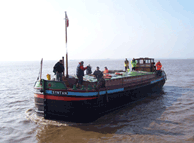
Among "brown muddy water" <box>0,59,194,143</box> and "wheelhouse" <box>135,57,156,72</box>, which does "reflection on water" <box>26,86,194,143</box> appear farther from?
"wheelhouse" <box>135,57,156,72</box>

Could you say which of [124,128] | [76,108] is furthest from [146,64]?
[76,108]

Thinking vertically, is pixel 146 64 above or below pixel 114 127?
above

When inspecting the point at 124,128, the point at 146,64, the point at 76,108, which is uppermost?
the point at 146,64

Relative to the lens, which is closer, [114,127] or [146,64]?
[114,127]

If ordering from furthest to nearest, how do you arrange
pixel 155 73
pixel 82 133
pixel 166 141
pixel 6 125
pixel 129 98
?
pixel 155 73 < pixel 129 98 < pixel 6 125 < pixel 82 133 < pixel 166 141

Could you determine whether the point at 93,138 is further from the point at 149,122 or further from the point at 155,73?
the point at 155,73

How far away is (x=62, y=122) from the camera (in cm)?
886

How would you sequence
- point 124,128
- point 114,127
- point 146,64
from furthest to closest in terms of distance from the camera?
1. point 146,64
2. point 114,127
3. point 124,128

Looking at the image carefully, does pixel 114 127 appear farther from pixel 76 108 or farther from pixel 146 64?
pixel 146 64

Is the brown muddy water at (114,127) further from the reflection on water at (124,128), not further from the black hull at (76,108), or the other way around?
the black hull at (76,108)

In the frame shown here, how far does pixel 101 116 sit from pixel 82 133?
1900mm

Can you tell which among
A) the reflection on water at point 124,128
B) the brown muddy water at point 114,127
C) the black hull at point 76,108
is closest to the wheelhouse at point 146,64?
the brown muddy water at point 114,127

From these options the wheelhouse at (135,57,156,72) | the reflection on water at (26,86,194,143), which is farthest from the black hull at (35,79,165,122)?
the wheelhouse at (135,57,156,72)

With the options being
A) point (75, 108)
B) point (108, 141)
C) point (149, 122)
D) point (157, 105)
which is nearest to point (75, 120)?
point (75, 108)
